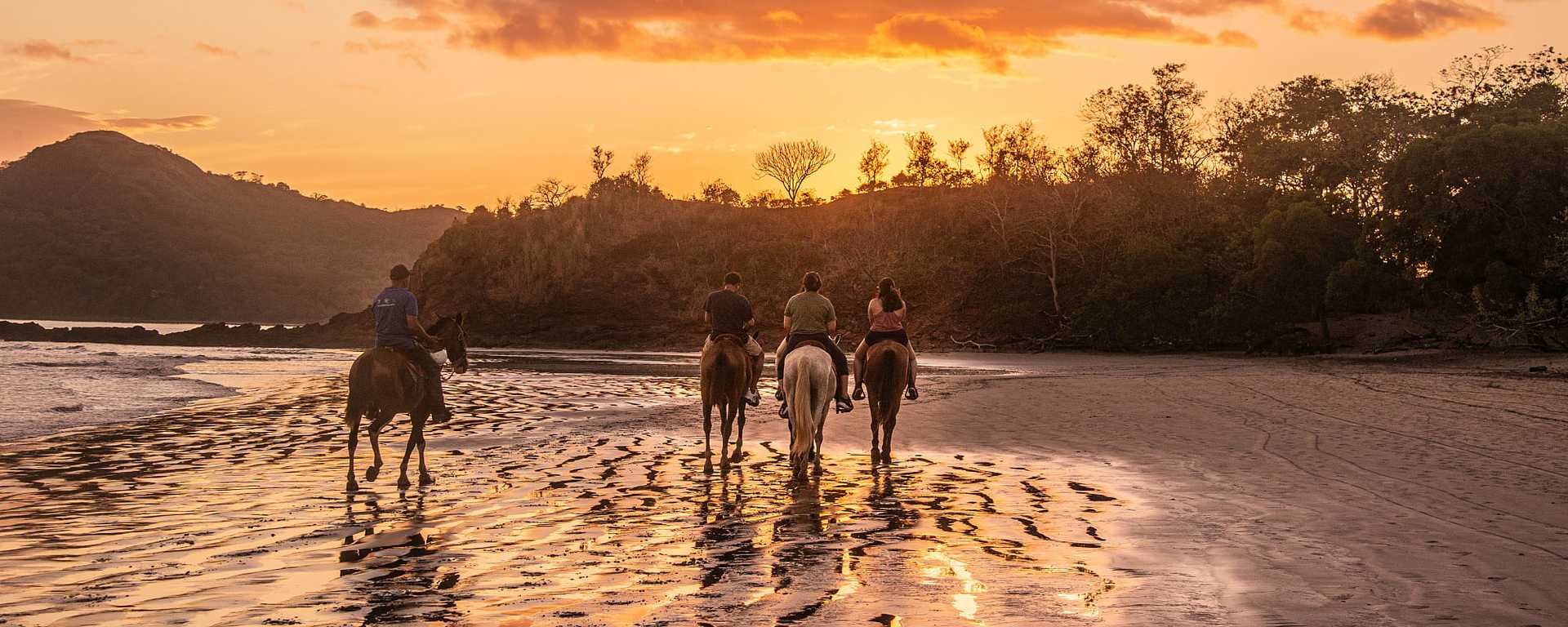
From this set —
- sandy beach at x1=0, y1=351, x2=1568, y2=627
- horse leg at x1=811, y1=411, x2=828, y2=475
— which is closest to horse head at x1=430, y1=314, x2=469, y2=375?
sandy beach at x1=0, y1=351, x2=1568, y2=627

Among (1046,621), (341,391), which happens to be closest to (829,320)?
(1046,621)

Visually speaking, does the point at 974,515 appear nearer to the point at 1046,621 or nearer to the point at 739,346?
the point at 1046,621

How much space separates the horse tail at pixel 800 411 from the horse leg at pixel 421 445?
12.9 ft

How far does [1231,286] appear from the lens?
52.3 metres

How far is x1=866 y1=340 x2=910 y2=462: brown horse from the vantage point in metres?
15.1

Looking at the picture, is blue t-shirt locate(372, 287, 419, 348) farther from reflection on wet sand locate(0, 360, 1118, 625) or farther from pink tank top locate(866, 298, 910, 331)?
pink tank top locate(866, 298, 910, 331)

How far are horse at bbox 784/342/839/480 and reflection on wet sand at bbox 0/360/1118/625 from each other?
514 mm

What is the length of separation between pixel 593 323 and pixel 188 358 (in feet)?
96.9

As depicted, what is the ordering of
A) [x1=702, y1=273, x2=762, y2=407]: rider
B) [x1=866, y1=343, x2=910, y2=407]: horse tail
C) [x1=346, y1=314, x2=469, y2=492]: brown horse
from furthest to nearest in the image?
[x1=866, y1=343, x2=910, y2=407]: horse tail < [x1=702, y1=273, x2=762, y2=407]: rider < [x1=346, y1=314, x2=469, y2=492]: brown horse

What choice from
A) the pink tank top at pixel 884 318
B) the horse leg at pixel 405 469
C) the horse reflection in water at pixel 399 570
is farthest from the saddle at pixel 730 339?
the horse reflection in water at pixel 399 570

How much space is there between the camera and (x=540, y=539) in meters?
8.58

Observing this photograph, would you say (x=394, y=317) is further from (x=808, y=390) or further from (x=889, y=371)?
(x=889, y=371)

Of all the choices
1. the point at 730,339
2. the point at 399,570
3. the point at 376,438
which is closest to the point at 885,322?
the point at 730,339

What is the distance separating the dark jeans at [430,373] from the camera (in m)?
12.8
